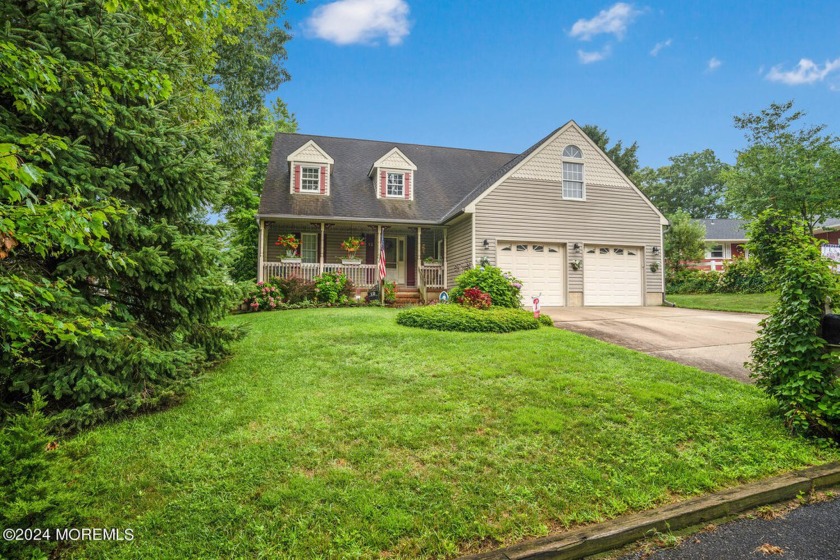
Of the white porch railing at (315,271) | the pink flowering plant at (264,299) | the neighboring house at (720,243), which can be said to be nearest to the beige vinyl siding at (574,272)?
the white porch railing at (315,271)

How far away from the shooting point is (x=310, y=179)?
49.9 ft

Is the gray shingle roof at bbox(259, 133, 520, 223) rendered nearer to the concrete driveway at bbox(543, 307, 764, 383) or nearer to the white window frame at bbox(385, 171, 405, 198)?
the white window frame at bbox(385, 171, 405, 198)

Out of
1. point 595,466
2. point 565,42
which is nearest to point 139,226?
point 595,466

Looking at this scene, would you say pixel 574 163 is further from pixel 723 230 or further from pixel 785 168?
pixel 723 230

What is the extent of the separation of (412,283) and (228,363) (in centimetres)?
1126

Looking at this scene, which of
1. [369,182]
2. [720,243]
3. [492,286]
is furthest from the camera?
[720,243]

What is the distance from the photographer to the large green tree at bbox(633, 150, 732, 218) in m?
46.9

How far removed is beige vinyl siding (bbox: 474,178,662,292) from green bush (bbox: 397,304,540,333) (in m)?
4.59

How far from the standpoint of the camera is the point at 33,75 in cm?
284

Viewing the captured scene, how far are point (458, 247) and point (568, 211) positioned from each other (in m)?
4.12

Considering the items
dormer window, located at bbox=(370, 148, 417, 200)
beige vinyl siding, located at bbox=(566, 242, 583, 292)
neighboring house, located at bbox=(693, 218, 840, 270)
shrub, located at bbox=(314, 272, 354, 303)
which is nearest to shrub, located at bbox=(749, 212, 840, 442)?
beige vinyl siding, located at bbox=(566, 242, 583, 292)

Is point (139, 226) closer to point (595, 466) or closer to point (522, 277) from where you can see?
point (595, 466)

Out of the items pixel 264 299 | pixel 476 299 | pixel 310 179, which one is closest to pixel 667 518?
pixel 476 299

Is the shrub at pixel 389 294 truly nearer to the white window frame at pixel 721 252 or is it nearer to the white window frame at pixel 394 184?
the white window frame at pixel 394 184
